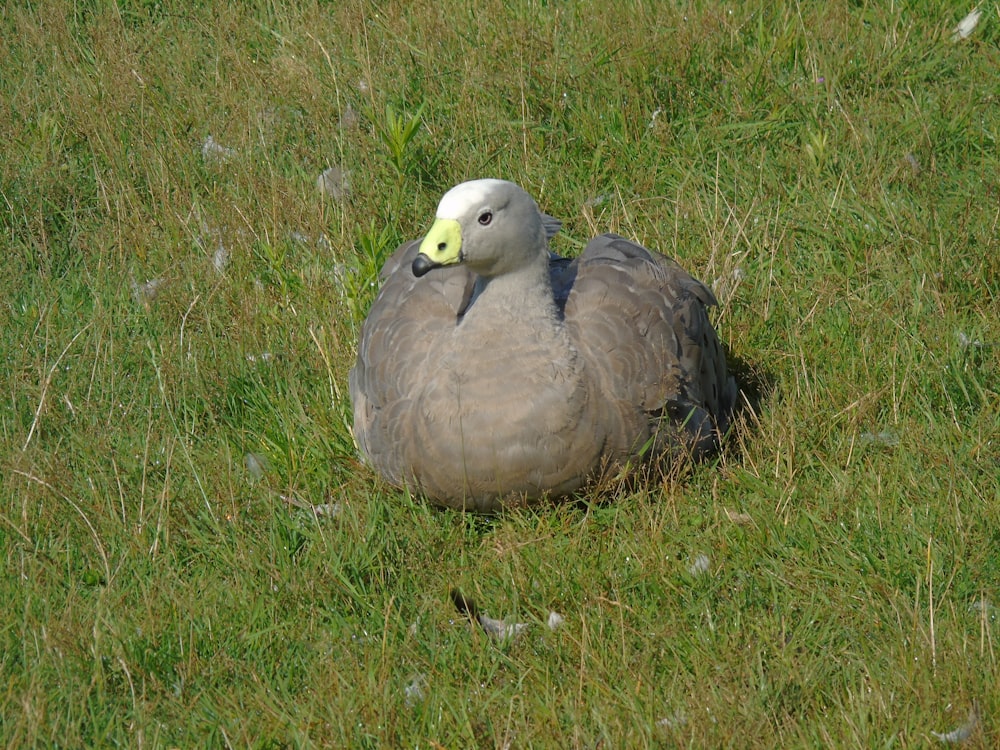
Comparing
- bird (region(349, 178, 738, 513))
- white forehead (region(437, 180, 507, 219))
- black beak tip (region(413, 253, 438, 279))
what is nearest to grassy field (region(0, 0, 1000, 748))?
bird (region(349, 178, 738, 513))

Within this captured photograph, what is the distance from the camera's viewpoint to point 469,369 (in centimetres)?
393

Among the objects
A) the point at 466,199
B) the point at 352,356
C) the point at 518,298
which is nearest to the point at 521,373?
the point at 518,298

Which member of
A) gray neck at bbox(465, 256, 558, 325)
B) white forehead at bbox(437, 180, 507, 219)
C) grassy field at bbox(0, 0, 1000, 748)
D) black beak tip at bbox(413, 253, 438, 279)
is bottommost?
grassy field at bbox(0, 0, 1000, 748)

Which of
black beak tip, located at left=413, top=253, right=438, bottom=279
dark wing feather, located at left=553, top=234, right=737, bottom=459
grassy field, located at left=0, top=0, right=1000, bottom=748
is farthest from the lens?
dark wing feather, located at left=553, top=234, right=737, bottom=459

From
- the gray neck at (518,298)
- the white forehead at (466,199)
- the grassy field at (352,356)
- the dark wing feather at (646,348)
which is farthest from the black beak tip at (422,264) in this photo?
the grassy field at (352,356)

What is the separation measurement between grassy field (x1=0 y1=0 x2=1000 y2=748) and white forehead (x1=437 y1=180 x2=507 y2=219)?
3.20 ft

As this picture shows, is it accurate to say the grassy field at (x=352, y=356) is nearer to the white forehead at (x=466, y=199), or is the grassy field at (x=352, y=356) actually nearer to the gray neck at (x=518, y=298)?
the gray neck at (x=518, y=298)

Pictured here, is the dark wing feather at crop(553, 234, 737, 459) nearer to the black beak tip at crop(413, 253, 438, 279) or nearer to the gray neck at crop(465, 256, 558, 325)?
the gray neck at crop(465, 256, 558, 325)

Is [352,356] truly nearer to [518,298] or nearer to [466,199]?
[518,298]

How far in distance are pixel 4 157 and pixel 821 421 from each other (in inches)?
165

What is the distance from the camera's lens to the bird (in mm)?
3840

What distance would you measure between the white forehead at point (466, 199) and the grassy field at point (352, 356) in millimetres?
975

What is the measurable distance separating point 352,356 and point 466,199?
120cm

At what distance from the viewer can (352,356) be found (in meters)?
4.83
